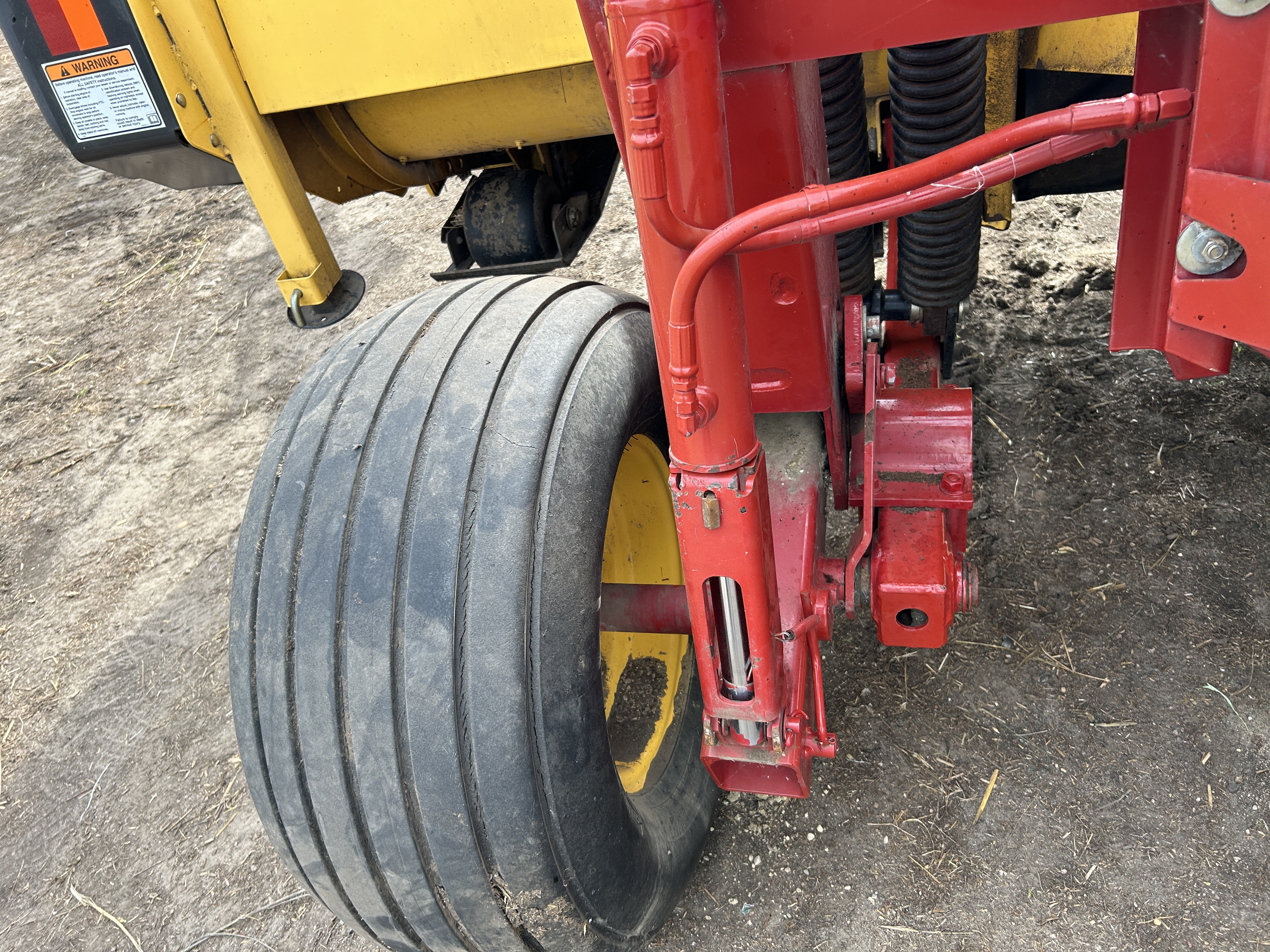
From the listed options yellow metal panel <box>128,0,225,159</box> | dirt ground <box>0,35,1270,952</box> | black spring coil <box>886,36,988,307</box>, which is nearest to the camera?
black spring coil <box>886,36,988,307</box>

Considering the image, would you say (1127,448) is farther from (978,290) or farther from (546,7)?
(546,7)

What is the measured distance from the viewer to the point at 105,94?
1.84 m

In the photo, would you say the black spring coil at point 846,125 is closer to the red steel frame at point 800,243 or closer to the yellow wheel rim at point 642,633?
the red steel frame at point 800,243

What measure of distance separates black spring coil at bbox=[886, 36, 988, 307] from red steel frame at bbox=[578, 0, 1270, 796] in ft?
0.72

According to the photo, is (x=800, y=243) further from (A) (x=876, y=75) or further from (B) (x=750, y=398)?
(A) (x=876, y=75)

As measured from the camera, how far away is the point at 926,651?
242 cm

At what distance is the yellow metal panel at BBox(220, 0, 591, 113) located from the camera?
1.76m

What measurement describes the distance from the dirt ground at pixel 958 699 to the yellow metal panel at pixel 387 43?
1.66 metres

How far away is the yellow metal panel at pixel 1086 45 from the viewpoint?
184 cm

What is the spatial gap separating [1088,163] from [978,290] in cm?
115

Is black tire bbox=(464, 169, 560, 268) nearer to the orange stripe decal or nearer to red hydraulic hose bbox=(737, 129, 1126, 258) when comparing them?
the orange stripe decal

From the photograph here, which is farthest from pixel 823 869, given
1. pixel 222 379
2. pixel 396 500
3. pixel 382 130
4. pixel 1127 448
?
pixel 222 379

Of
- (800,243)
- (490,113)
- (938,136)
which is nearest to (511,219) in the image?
(490,113)

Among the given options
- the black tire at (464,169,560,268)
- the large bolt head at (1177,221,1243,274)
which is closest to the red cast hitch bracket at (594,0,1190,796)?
the large bolt head at (1177,221,1243,274)
